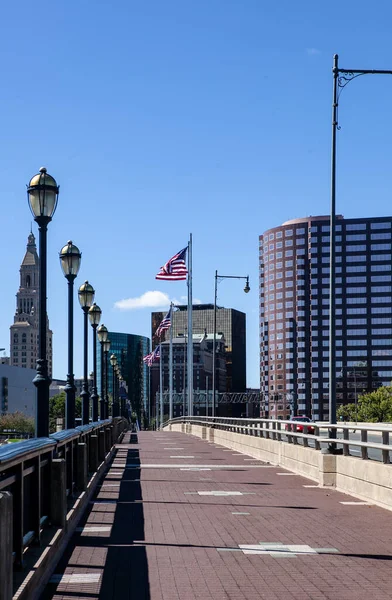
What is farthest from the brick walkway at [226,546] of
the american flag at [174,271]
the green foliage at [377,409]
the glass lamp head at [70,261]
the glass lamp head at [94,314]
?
the green foliage at [377,409]

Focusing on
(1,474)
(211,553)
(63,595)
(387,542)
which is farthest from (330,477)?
(1,474)

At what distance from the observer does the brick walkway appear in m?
8.73

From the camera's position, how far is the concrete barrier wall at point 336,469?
15.7 metres

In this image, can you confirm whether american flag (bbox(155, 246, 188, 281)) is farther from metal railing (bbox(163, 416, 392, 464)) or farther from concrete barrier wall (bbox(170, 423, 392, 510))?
concrete barrier wall (bbox(170, 423, 392, 510))

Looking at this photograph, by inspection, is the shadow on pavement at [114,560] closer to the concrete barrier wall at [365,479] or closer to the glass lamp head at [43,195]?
the concrete barrier wall at [365,479]

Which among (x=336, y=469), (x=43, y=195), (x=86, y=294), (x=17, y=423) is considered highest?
(x=43, y=195)

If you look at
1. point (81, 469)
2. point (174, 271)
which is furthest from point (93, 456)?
point (174, 271)

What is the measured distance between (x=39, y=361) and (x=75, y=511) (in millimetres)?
3135

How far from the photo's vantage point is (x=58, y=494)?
1064 cm

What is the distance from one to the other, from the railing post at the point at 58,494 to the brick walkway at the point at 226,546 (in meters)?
0.42

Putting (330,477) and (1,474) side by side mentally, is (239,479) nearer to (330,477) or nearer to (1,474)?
(330,477)

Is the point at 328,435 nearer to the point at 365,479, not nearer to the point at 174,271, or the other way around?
the point at 365,479

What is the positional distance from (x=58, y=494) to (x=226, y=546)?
84.4 inches

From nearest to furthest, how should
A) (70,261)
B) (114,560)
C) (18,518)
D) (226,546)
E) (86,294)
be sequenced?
(18,518) → (114,560) → (226,546) → (70,261) → (86,294)
